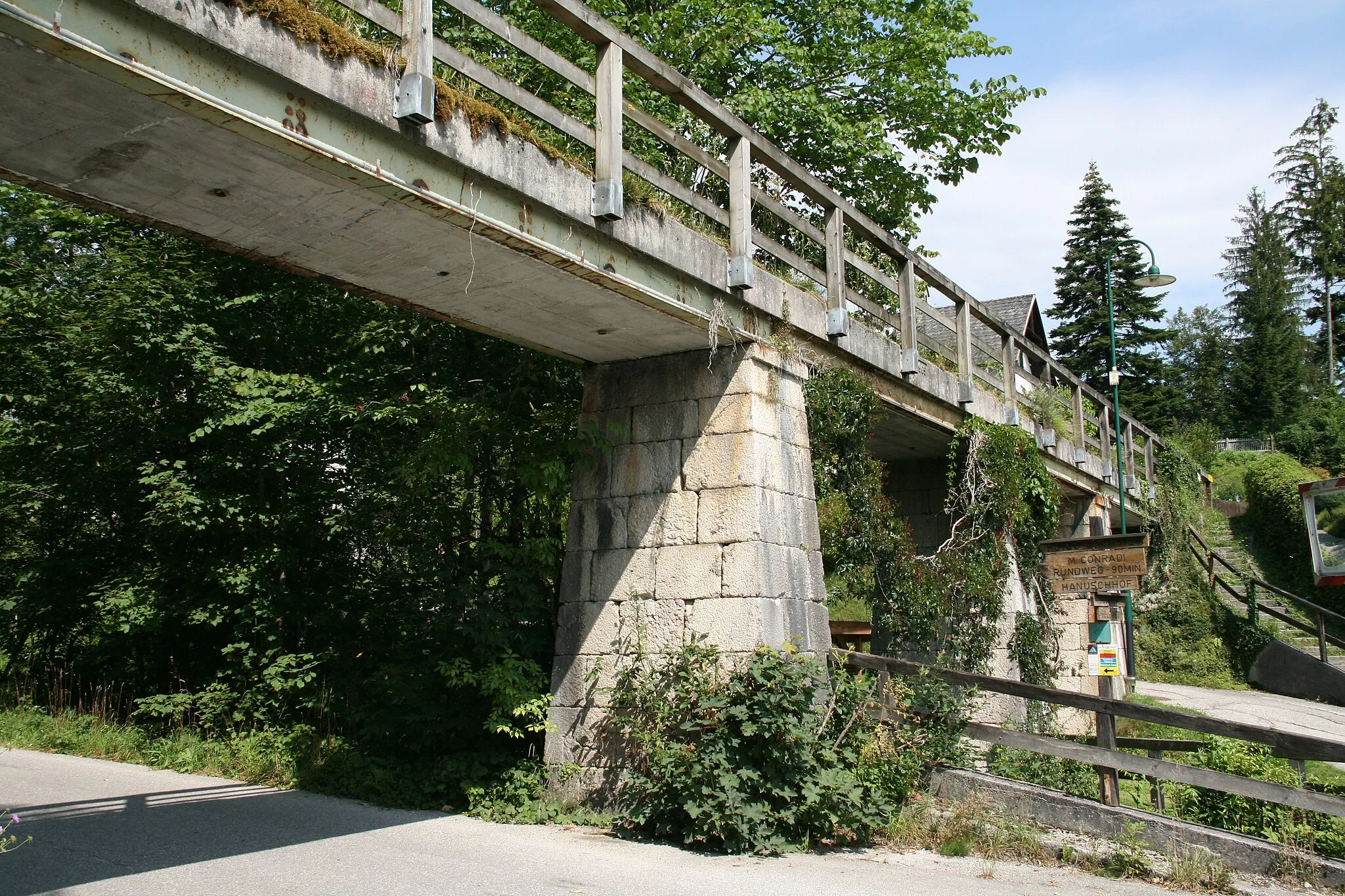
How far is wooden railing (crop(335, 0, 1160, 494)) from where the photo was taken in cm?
595

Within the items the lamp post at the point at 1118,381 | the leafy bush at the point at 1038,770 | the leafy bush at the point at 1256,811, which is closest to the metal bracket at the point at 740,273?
the leafy bush at the point at 1038,770

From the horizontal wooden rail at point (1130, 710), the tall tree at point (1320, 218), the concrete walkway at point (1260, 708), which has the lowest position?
the concrete walkway at point (1260, 708)

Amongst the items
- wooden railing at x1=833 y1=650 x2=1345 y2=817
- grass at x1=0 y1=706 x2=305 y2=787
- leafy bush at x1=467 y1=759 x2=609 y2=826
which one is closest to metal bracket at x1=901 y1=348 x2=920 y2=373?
wooden railing at x1=833 y1=650 x2=1345 y2=817

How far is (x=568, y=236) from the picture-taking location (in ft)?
20.4

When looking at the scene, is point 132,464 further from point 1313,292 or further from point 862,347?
point 1313,292

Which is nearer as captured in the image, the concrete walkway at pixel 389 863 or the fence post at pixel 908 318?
the concrete walkway at pixel 389 863

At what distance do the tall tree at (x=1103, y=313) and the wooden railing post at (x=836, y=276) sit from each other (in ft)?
116

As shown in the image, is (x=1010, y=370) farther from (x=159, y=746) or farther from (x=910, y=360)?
(x=159, y=746)

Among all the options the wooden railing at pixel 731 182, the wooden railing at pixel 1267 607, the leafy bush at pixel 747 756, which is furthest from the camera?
the wooden railing at pixel 1267 607

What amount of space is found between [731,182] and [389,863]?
5.11 metres

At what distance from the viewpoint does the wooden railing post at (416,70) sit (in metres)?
5.10

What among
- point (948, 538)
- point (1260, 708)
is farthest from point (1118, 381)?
point (948, 538)

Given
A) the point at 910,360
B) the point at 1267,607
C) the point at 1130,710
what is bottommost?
the point at 1130,710

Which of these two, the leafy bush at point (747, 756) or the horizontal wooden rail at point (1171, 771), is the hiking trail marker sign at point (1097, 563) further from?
the leafy bush at point (747, 756)
